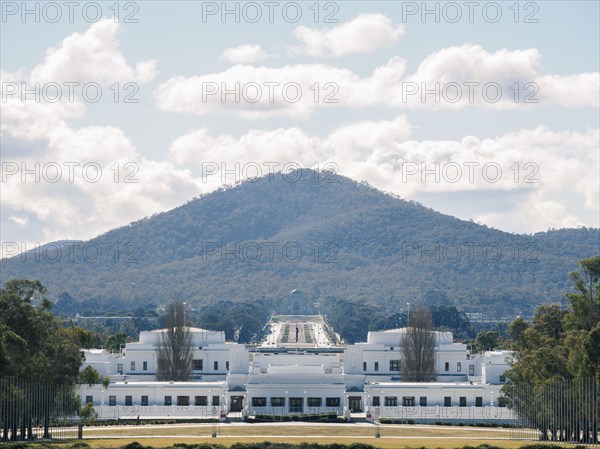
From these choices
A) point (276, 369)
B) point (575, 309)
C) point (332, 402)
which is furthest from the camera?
point (276, 369)

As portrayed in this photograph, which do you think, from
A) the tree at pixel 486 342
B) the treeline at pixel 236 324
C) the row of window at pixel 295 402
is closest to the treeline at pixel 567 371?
the row of window at pixel 295 402

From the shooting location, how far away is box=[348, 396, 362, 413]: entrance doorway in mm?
77750

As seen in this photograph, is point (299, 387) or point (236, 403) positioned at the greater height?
point (299, 387)

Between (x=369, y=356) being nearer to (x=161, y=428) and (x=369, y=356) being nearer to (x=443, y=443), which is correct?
(x=161, y=428)

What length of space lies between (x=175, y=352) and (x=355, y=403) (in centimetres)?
1559

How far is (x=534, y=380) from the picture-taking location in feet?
203

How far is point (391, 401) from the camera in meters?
77.9

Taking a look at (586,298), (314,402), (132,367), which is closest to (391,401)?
(314,402)

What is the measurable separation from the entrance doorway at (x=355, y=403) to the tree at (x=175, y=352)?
14.1 metres

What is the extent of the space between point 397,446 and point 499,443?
5.42 m

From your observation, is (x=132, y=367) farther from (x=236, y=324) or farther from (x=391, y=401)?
(x=236, y=324)

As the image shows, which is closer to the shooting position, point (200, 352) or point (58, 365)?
point (58, 365)

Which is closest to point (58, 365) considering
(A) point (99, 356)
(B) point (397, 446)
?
(B) point (397, 446)

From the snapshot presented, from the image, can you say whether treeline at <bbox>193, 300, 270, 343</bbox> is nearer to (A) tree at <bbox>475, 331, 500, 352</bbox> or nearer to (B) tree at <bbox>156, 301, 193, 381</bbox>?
(A) tree at <bbox>475, 331, 500, 352</bbox>
